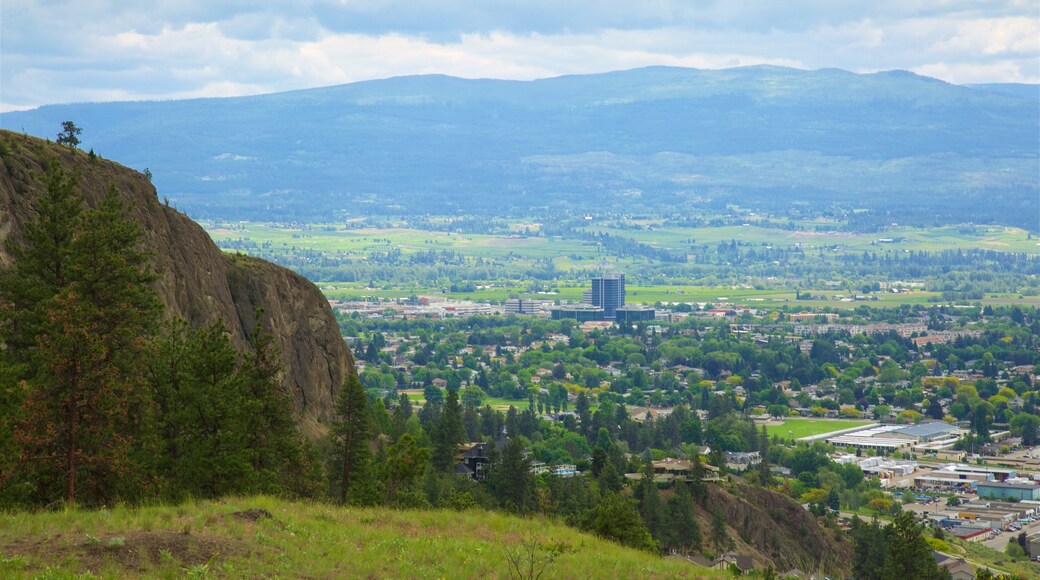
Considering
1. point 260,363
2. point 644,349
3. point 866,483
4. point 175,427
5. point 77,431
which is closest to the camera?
point 77,431

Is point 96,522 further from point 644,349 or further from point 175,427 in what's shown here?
point 644,349

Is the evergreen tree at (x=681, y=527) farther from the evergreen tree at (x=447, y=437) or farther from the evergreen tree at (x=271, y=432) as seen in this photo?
the evergreen tree at (x=271, y=432)

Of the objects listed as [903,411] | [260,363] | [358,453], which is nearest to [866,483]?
[903,411]

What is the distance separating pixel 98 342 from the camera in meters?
28.6

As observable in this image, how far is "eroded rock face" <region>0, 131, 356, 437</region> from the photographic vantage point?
4250 cm

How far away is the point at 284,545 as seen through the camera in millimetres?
22547

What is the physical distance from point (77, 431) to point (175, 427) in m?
3.15

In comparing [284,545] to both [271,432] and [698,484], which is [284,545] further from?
[698,484]

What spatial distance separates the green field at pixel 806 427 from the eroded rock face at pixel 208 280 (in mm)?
56321

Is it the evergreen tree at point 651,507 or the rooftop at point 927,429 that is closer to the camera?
the evergreen tree at point 651,507

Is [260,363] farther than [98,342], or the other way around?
[260,363]

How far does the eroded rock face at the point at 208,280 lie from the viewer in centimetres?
4250

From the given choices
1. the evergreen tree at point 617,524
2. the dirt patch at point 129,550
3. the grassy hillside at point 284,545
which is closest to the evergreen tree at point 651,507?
the evergreen tree at point 617,524

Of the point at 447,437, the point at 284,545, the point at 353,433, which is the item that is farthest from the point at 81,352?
the point at 447,437
